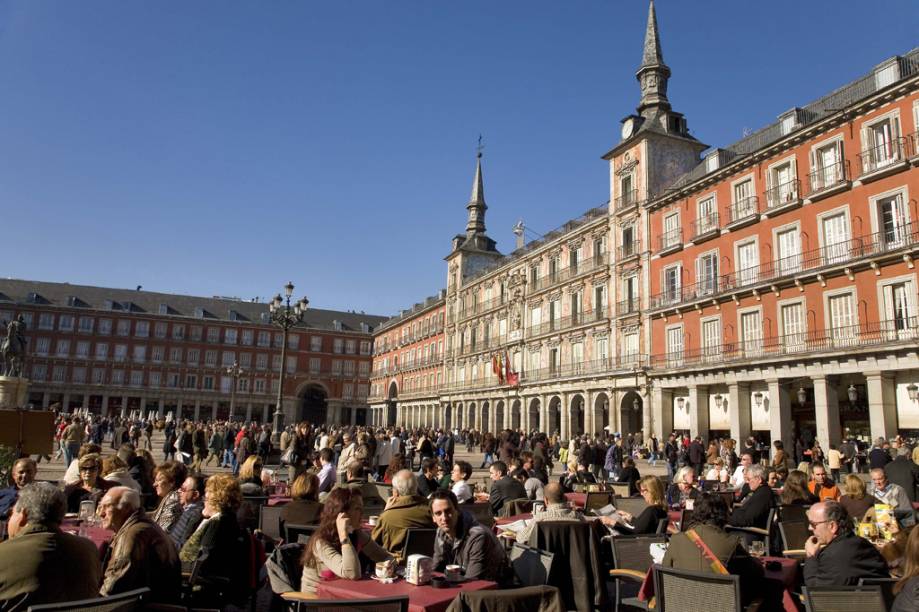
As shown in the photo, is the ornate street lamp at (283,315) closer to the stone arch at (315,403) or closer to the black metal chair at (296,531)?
the black metal chair at (296,531)

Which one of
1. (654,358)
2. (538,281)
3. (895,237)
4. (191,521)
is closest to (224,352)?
(538,281)

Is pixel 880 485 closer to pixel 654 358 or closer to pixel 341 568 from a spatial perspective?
pixel 341 568

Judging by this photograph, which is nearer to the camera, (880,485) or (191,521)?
(191,521)

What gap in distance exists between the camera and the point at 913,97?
66.4ft

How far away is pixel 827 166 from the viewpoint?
75.6 feet

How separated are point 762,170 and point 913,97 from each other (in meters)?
6.00

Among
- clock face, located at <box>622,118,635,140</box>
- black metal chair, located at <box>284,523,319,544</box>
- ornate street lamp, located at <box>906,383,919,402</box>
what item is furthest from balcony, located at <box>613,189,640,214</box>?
black metal chair, located at <box>284,523,319,544</box>

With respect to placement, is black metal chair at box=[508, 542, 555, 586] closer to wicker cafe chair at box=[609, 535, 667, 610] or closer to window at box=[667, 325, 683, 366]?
wicker cafe chair at box=[609, 535, 667, 610]

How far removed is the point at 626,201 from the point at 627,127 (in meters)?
4.01

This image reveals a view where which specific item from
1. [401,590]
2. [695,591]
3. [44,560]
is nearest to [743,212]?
[695,591]

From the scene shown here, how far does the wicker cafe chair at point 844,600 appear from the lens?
3.76m

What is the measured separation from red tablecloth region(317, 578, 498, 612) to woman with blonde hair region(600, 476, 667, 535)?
9.33ft

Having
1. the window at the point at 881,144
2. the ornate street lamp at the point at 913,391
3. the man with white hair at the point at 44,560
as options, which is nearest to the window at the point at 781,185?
the window at the point at 881,144

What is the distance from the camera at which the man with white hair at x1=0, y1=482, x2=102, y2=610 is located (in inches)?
134
